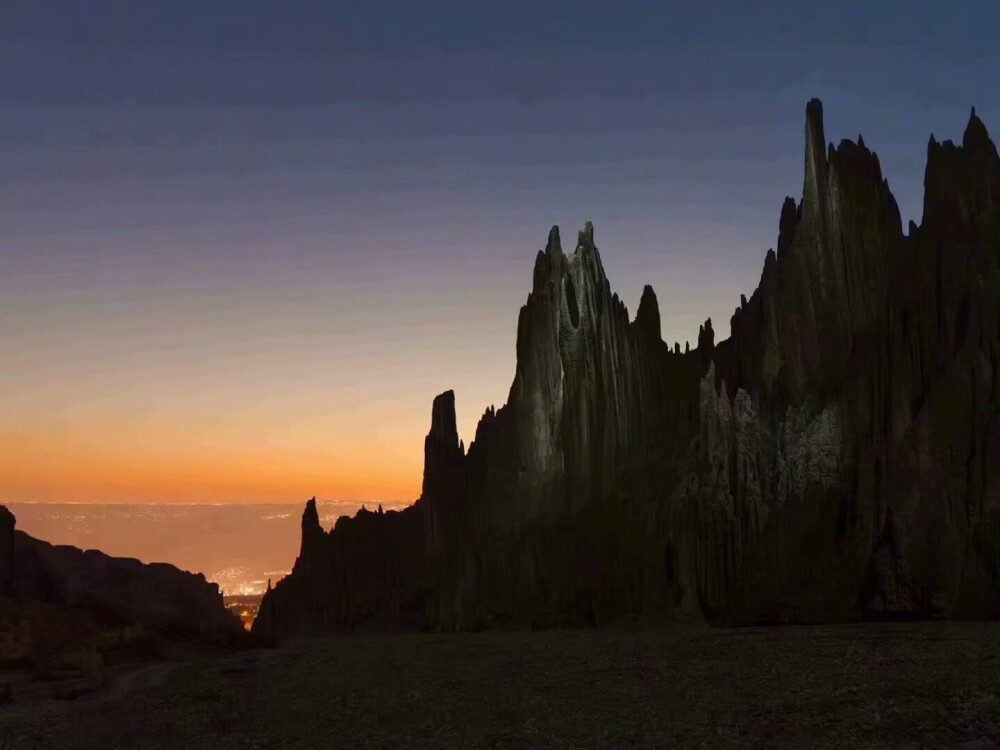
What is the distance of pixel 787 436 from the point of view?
58.9 m

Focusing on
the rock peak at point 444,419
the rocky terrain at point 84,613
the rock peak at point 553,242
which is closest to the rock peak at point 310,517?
the rock peak at point 444,419

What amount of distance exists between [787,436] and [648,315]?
22.4 meters

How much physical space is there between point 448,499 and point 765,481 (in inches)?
1591

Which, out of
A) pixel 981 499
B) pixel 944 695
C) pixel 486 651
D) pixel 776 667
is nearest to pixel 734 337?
pixel 981 499

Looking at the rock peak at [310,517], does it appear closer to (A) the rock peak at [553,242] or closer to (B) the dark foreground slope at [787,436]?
(B) the dark foreground slope at [787,436]

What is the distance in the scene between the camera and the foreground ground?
29.7m

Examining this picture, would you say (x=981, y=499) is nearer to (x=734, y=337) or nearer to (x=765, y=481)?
(x=765, y=481)

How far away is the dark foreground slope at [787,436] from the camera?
173 feet

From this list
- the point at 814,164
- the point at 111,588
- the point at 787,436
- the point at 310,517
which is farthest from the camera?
the point at 310,517

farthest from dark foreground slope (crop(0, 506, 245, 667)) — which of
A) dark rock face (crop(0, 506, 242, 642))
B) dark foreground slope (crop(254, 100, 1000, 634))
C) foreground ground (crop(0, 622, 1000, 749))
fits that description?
dark foreground slope (crop(254, 100, 1000, 634))

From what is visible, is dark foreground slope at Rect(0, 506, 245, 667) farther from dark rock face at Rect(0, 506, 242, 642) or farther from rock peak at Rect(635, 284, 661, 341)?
rock peak at Rect(635, 284, 661, 341)

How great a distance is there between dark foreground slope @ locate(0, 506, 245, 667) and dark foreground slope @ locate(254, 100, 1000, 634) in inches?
742

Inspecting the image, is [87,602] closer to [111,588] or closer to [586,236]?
[111,588]

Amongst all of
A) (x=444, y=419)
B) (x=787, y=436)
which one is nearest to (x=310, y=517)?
(x=444, y=419)
